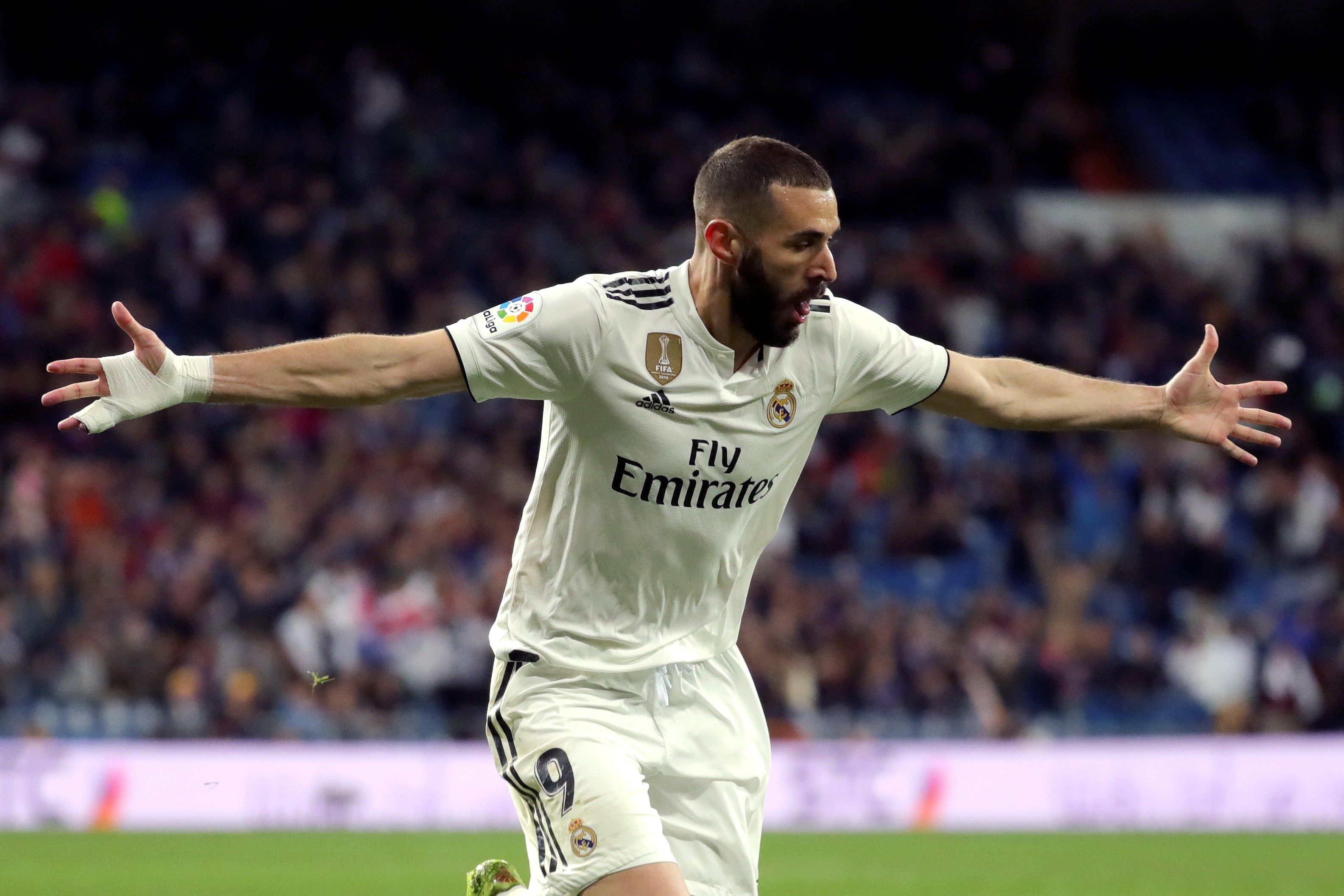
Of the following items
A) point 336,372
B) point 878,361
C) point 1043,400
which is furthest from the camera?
point 1043,400

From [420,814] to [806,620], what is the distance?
3984mm

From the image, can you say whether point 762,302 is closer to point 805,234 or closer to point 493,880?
point 805,234

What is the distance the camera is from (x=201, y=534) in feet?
57.2

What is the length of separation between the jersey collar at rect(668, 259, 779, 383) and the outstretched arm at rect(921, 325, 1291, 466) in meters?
0.69

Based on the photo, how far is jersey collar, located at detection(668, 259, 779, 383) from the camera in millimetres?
5504

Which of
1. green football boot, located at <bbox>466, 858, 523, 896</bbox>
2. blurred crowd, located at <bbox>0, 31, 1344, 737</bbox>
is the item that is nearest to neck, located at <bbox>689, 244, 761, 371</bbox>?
green football boot, located at <bbox>466, 858, 523, 896</bbox>

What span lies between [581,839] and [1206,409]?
2493mm

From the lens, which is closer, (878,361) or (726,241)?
(726,241)

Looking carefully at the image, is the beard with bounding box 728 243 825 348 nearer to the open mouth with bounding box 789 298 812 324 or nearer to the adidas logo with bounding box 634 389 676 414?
the open mouth with bounding box 789 298 812 324

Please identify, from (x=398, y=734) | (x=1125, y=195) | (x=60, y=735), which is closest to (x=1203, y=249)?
(x=1125, y=195)

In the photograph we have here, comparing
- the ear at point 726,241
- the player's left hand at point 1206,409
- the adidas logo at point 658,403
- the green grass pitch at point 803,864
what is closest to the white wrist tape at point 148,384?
the adidas logo at point 658,403

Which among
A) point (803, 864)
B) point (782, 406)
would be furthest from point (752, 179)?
point (803, 864)

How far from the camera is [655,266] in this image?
21469 mm

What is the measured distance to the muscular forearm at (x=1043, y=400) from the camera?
5969 mm
